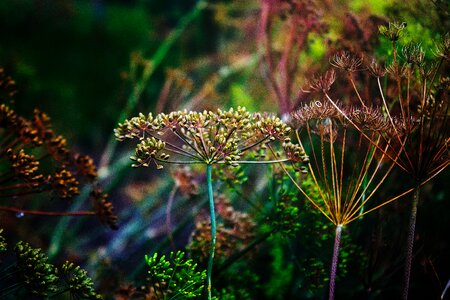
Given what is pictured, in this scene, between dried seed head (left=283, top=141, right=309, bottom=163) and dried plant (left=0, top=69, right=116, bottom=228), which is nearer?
dried seed head (left=283, top=141, right=309, bottom=163)

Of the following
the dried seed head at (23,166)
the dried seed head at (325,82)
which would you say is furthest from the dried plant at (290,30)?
the dried seed head at (23,166)

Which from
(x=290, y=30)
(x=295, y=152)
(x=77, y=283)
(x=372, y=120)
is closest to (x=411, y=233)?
(x=372, y=120)

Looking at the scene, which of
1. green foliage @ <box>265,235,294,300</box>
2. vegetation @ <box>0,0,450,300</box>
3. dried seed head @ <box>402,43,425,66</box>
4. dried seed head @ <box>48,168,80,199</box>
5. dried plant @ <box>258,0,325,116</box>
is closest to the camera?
dried seed head @ <box>402,43,425,66</box>

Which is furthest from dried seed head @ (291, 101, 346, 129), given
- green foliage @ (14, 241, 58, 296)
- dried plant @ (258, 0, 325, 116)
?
green foliage @ (14, 241, 58, 296)

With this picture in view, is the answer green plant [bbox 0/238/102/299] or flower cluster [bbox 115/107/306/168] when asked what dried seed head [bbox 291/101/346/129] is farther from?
green plant [bbox 0/238/102/299]

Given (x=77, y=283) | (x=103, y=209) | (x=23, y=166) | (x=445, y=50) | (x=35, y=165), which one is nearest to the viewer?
(x=445, y=50)

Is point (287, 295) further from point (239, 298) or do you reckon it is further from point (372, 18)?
point (372, 18)

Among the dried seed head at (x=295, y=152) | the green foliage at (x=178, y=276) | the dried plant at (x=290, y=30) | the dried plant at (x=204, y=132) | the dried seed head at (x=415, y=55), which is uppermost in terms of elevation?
the dried plant at (x=290, y=30)

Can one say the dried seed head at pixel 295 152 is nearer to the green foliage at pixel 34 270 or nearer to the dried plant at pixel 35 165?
the dried plant at pixel 35 165

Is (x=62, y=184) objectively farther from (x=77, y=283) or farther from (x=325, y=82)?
(x=325, y=82)
